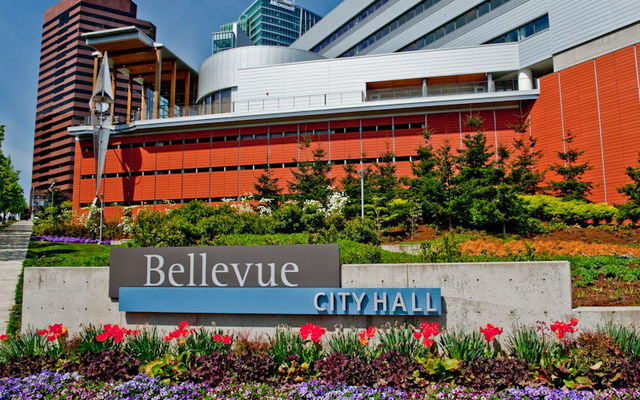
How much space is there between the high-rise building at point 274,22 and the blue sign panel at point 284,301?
485 feet

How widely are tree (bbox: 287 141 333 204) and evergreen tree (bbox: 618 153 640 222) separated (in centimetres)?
1370

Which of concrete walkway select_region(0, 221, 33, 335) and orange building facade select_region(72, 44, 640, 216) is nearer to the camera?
concrete walkway select_region(0, 221, 33, 335)

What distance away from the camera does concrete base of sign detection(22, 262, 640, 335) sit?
692 cm

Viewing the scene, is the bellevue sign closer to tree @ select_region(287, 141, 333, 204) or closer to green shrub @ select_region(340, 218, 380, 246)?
green shrub @ select_region(340, 218, 380, 246)

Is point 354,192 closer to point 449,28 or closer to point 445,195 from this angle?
point 445,195

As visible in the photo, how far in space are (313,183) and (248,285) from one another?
56.2 ft

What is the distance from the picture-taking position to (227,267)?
26.4ft

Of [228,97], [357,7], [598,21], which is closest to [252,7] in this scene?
[357,7]

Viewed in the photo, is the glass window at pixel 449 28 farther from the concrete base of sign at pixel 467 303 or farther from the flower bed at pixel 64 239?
the concrete base of sign at pixel 467 303

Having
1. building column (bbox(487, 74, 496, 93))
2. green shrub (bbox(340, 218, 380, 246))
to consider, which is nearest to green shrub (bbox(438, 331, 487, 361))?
green shrub (bbox(340, 218, 380, 246))

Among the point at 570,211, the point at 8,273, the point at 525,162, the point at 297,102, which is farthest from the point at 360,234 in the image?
the point at 297,102

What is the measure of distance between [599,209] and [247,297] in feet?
62.5

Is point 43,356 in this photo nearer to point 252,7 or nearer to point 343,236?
point 343,236

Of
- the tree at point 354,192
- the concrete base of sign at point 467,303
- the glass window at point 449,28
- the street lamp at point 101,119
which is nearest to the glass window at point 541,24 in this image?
the glass window at point 449,28
